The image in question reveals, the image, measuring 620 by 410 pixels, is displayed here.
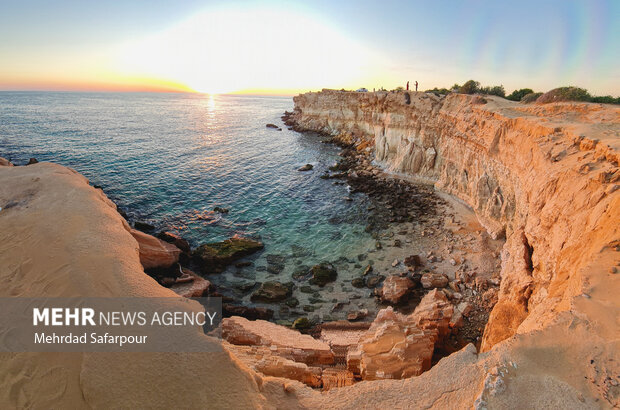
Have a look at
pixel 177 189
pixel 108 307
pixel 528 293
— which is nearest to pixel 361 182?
pixel 177 189

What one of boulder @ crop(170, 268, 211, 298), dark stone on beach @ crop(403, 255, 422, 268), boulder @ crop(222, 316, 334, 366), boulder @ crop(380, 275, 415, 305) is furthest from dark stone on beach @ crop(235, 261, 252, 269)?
dark stone on beach @ crop(403, 255, 422, 268)

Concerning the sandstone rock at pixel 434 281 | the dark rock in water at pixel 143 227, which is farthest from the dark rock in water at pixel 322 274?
the dark rock in water at pixel 143 227

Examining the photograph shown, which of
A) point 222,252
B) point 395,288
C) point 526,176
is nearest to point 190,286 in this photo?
point 222,252

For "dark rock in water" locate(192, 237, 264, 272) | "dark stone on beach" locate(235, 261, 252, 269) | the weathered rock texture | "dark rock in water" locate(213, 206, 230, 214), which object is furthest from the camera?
"dark rock in water" locate(213, 206, 230, 214)

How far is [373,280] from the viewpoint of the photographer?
1612cm

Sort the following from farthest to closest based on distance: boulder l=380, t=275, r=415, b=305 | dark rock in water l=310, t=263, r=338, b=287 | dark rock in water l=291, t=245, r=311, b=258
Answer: dark rock in water l=291, t=245, r=311, b=258, dark rock in water l=310, t=263, r=338, b=287, boulder l=380, t=275, r=415, b=305

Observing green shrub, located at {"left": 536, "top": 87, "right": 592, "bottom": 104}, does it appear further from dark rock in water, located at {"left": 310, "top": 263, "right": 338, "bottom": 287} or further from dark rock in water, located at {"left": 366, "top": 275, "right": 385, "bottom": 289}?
dark rock in water, located at {"left": 310, "top": 263, "right": 338, "bottom": 287}

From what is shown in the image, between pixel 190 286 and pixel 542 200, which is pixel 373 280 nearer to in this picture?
pixel 542 200

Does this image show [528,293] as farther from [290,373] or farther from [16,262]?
[16,262]

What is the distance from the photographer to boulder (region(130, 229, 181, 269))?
48.0ft

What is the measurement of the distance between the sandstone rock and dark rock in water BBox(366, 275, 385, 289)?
7.24 ft

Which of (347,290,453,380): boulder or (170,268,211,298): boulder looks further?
(170,268,211,298): boulder

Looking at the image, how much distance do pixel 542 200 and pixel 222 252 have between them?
54.5 feet

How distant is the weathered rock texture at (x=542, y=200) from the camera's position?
20.2 ft
